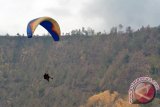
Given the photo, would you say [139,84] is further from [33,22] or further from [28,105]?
[28,105]

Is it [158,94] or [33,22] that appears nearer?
[33,22]

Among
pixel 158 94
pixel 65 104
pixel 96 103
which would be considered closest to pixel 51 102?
pixel 65 104

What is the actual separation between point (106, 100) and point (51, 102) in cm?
2718

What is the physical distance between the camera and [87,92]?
199 meters

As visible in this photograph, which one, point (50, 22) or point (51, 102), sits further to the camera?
point (51, 102)

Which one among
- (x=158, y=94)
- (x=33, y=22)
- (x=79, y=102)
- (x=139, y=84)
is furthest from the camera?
(x=79, y=102)

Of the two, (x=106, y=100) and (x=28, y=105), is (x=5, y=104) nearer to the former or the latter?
(x=28, y=105)

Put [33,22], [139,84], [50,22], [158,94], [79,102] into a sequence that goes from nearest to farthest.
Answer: [33,22] → [50,22] → [139,84] → [158,94] → [79,102]

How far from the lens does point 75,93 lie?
642ft

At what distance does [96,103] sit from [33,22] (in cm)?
14433

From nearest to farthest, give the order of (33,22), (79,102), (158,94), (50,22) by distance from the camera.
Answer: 1. (33,22)
2. (50,22)
3. (158,94)
4. (79,102)

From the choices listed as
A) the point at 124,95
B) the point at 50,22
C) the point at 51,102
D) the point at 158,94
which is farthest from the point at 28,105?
the point at 50,22

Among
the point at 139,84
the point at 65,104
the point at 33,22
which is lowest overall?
the point at 65,104

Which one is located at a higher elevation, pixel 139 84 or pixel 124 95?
pixel 139 84
